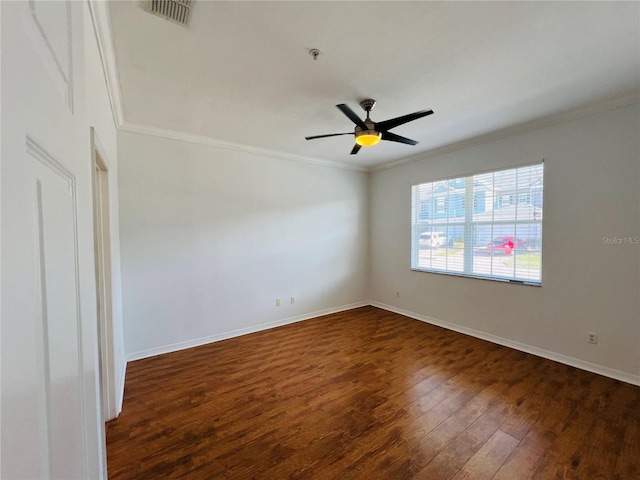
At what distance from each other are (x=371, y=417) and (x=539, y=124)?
3533mm

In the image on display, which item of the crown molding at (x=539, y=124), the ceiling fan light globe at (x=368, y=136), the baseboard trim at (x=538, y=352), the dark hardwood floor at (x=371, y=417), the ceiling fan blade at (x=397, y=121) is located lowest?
the dark hardwood floor at (x=371, y=417)

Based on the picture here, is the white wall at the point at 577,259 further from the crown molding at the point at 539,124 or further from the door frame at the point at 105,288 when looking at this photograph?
the door frame at the point at 105,288

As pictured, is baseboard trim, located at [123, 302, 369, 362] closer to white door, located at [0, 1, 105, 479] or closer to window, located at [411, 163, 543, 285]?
window, located at [411, 163, 543, 285]

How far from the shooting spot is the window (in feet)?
10.8

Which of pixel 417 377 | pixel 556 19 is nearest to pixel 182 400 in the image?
pixel 417 377

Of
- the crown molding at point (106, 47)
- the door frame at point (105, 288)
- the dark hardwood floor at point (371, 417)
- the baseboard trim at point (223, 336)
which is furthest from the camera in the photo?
the baseboard trim at point (223, 336)

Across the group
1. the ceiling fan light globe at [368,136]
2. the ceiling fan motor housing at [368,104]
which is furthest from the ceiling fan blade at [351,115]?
the ceiling fan motor housing at [368,104]

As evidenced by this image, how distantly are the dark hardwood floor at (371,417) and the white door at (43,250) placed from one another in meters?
1.40

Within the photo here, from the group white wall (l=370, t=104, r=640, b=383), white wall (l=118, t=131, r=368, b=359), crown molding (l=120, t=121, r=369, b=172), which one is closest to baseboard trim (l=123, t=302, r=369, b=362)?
white wall (l=118, t=131, r=368, b=359)

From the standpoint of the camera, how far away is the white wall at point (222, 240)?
3152 mm

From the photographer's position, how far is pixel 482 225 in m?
3.71

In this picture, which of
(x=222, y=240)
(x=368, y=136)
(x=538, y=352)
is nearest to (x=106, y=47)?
(x=368, y=136)

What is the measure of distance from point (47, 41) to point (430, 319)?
4.69m

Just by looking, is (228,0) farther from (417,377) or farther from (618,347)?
(618,347)
